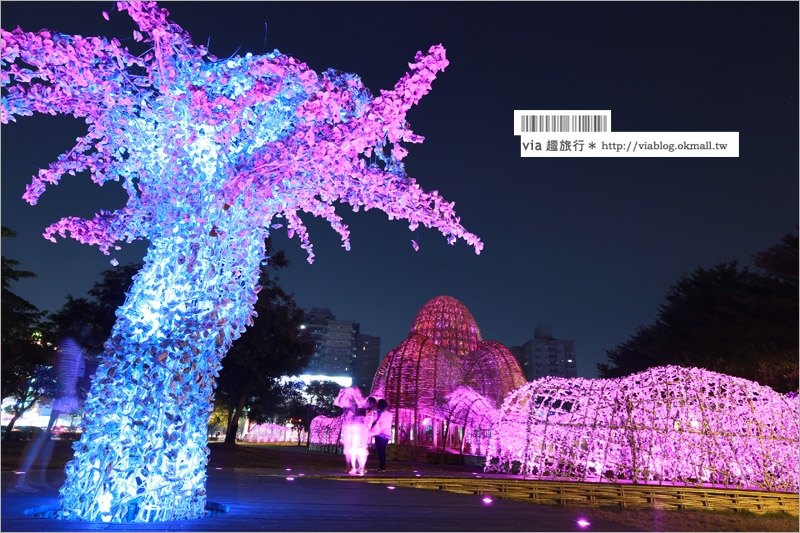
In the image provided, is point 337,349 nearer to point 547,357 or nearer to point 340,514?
point 547,357

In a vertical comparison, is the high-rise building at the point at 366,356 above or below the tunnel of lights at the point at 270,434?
above

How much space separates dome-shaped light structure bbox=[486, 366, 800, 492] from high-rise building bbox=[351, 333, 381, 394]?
121223mm

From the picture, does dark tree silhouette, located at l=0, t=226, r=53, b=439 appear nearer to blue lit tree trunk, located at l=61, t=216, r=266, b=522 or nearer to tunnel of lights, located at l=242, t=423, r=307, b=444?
blue lit tree trunk, located at l=61, t=216, r=266, b=522

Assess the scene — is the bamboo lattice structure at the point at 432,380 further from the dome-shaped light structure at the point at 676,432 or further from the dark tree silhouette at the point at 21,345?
the dark tree silhouette at the point at 21,345

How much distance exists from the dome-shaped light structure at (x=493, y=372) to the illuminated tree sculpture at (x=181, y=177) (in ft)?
57.3

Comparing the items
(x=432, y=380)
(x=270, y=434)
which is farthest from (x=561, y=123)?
(x=270, y=434)

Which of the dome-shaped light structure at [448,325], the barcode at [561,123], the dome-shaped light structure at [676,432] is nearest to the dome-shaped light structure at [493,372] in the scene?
the dome-shaped light structure at [448,325]

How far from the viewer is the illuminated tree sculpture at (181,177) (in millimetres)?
4312

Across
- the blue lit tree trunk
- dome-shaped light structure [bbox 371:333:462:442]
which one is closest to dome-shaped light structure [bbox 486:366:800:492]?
the blue lit tree trunk

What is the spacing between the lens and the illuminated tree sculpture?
4312 mm

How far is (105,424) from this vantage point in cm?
432

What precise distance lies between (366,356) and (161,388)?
13120 cm

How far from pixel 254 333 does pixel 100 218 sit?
14.9m

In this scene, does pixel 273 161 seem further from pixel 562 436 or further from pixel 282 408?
pixel 282 408
